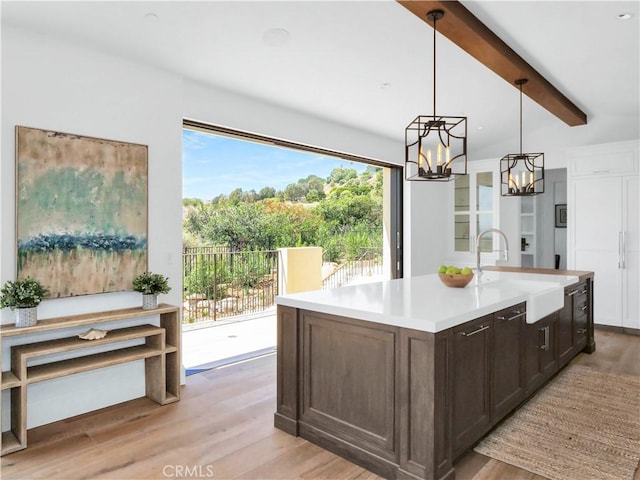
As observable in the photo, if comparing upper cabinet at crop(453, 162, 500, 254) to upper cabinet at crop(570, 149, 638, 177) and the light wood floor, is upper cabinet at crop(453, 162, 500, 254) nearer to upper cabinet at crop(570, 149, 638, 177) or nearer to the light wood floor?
upper cabinet at crop(570, 149, 638, 177)

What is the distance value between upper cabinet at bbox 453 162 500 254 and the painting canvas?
16.1ft

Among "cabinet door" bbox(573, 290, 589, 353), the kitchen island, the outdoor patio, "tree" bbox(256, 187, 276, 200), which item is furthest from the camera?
"tree" bbox(256, 187, 276, 200)

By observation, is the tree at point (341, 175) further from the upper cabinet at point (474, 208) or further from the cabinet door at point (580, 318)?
the cabinet door at point (580, 318)

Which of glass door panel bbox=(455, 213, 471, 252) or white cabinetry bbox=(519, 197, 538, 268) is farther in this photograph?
white cabinetry bbox=(519, 197, 538, 268)

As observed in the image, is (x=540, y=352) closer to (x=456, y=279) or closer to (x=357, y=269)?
(x=456, y=279)

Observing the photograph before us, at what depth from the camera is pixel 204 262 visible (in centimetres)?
661

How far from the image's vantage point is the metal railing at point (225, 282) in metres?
6.65

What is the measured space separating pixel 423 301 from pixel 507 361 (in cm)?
71

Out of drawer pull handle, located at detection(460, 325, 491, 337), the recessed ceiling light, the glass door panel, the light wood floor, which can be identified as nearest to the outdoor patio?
the light wood floor

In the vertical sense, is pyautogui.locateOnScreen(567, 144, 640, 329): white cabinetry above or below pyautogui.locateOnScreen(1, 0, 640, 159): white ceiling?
below

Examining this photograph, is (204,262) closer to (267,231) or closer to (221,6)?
(267,231)

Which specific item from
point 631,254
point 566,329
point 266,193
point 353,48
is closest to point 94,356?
point 353,48

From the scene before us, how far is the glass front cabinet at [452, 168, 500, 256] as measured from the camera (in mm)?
6461

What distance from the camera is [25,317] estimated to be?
8.59 feet
